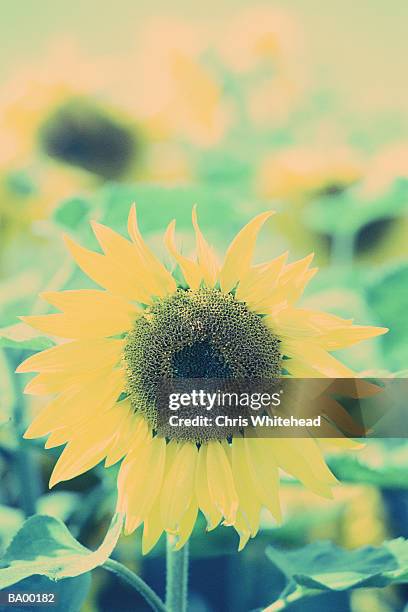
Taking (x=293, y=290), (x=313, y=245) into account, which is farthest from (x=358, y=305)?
(x=293, y=290)

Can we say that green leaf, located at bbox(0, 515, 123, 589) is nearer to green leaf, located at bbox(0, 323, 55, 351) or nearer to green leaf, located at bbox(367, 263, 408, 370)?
green leaf, located at bbox(0, 323, 55, 351)

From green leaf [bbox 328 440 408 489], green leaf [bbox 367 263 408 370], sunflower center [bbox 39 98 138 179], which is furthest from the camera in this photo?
sunflower center [bbox 39 98 138 179]

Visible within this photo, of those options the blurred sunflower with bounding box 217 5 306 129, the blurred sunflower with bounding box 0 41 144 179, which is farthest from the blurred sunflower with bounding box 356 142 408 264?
the blurred sunflower with bounding box 0 41 144 179

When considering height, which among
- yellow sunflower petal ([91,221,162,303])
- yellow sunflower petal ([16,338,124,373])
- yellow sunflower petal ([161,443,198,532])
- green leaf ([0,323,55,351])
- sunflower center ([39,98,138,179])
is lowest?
yellow sunflower petal ([161,443,198,532])

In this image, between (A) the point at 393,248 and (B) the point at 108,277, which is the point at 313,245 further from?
(B) the point at 108,277

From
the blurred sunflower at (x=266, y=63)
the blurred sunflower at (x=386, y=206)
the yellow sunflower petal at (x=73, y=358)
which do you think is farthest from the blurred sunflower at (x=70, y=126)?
the yellow sunflower petal at (x=73, y=358)

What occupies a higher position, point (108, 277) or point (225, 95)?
point (225, 95)

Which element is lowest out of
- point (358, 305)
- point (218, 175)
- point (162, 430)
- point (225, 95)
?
point (162, 430)
